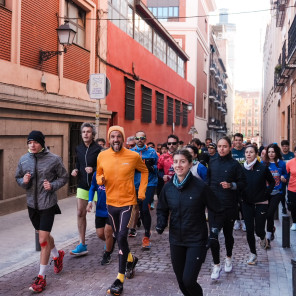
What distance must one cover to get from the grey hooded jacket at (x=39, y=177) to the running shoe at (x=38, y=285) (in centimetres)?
84

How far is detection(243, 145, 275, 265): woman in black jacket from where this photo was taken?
19.5ft

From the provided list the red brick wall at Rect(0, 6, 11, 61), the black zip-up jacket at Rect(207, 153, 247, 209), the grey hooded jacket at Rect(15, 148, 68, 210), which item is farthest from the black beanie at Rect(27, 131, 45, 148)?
the red brick wall at Rect(0, 6, 11, 61)

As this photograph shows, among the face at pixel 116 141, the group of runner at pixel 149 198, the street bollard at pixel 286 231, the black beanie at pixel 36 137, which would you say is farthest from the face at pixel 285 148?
the black beanie at pixel 36 137

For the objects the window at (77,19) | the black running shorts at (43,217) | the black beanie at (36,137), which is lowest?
the black running shorts at (43,217)

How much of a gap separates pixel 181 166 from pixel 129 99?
14.9 meters

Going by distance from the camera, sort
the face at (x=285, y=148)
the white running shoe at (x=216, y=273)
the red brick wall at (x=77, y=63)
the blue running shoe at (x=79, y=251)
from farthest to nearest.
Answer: the red brick wall at (x=77, y=63) < the face at (x=285, y=148) < the blue running shoe at (x=79, y=251) < the white running shoe at (x=216, y=273)

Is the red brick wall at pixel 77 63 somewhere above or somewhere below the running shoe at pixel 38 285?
above

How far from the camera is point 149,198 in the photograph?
23.6 feet

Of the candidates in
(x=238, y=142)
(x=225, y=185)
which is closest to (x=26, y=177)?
(x=225, y=185)

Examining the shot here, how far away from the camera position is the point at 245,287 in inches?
195

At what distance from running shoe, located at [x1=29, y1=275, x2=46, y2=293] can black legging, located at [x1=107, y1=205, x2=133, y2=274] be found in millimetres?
935

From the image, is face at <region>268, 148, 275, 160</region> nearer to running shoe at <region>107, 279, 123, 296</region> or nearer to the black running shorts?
running shoe at <region>107, 279, 123, 296</region>

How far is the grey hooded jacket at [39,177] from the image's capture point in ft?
16.6

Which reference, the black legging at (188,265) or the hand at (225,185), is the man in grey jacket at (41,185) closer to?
the black legging at (188,265)
